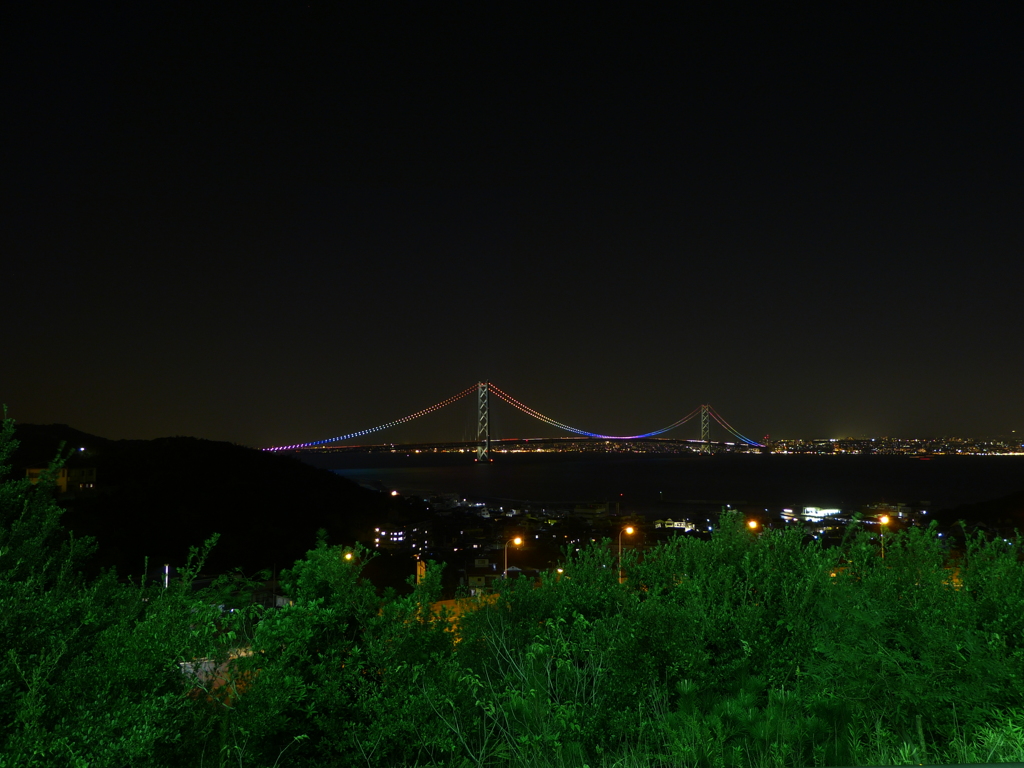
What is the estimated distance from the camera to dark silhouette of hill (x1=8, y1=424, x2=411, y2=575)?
71.1 feet

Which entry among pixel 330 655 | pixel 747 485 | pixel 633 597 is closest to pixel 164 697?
pixel 330 655

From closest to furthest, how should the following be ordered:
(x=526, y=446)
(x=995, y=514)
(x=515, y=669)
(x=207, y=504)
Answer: (x=515, y=669) < (x=995, y=514) < (x=207, y=504) < (x=526, y=446)

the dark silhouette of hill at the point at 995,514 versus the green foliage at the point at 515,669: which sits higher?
the green foliage at the point at 515,669

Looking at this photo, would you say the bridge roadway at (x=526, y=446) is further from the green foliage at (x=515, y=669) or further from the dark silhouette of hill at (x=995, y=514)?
the green foliage at (x=515, y=669)

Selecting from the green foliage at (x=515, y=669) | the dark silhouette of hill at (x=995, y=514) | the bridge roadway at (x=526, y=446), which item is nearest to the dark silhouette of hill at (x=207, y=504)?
the bridge roadway at (x=526, y=446)

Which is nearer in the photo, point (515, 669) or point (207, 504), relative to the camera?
point (515, 669)

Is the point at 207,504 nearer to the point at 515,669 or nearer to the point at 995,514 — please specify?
the point at 515,669

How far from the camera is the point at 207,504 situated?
27.1 m

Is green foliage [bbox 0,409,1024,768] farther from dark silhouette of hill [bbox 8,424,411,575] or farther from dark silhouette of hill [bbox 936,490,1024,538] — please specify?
dark silhouette of hill [bbox 936,490,1024,538]

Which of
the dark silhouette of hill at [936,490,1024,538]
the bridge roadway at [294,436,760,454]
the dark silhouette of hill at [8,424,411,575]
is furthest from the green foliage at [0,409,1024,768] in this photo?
the bridge roadway at [294,436,760,454]

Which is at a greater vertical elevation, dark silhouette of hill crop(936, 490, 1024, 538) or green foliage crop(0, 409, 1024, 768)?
green foliage crop(0, 409, 1024, 768)

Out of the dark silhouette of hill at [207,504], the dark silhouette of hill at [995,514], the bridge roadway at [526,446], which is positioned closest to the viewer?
the dark silhouette of hill at [995,514]

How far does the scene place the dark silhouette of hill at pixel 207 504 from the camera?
71.1ft

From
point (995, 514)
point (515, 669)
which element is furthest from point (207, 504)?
point (995, 514)
